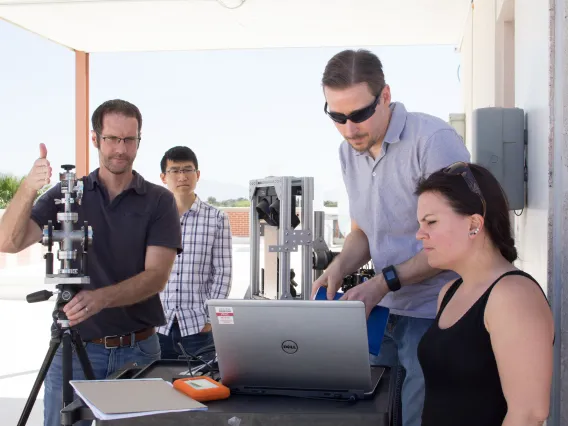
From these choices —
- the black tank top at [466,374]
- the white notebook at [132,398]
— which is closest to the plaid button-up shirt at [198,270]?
the white notebook at [132,398]

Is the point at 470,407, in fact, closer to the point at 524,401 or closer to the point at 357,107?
the point at 524,401

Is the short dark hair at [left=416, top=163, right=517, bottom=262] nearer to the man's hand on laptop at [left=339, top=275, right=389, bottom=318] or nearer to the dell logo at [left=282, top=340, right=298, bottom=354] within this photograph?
the man's hand on laptop at [left=339, top=275, right=389, bottom=318]

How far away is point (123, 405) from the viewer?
1.32 meters

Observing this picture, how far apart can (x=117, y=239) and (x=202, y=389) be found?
40.6 inches

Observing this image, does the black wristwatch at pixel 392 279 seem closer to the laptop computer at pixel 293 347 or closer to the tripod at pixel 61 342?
the laptop computer at pixel 293 347

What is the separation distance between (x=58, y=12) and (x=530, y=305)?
6.97 m

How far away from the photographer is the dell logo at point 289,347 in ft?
4.69

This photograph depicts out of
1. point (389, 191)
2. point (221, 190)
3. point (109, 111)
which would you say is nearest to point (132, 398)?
point (389, 191)

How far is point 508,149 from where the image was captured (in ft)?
7.22

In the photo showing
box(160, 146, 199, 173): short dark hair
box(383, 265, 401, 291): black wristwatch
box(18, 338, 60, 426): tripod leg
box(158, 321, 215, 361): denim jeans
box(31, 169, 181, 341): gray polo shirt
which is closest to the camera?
box(383, 265, 401, 291): black wristwatch

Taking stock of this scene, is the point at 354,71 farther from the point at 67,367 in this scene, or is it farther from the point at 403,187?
the point at 67,367

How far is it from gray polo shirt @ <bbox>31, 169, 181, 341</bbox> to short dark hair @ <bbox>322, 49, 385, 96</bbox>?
2.84 feet

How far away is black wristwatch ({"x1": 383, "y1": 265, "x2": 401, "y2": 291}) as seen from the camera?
1.83 metres

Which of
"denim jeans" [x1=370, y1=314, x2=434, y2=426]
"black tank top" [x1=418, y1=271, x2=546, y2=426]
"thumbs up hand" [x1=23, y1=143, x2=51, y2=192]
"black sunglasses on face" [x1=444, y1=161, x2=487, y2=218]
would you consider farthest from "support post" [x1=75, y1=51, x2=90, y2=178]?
"black tank top" [x1=418, y1=271, x2=546, y2=426]
